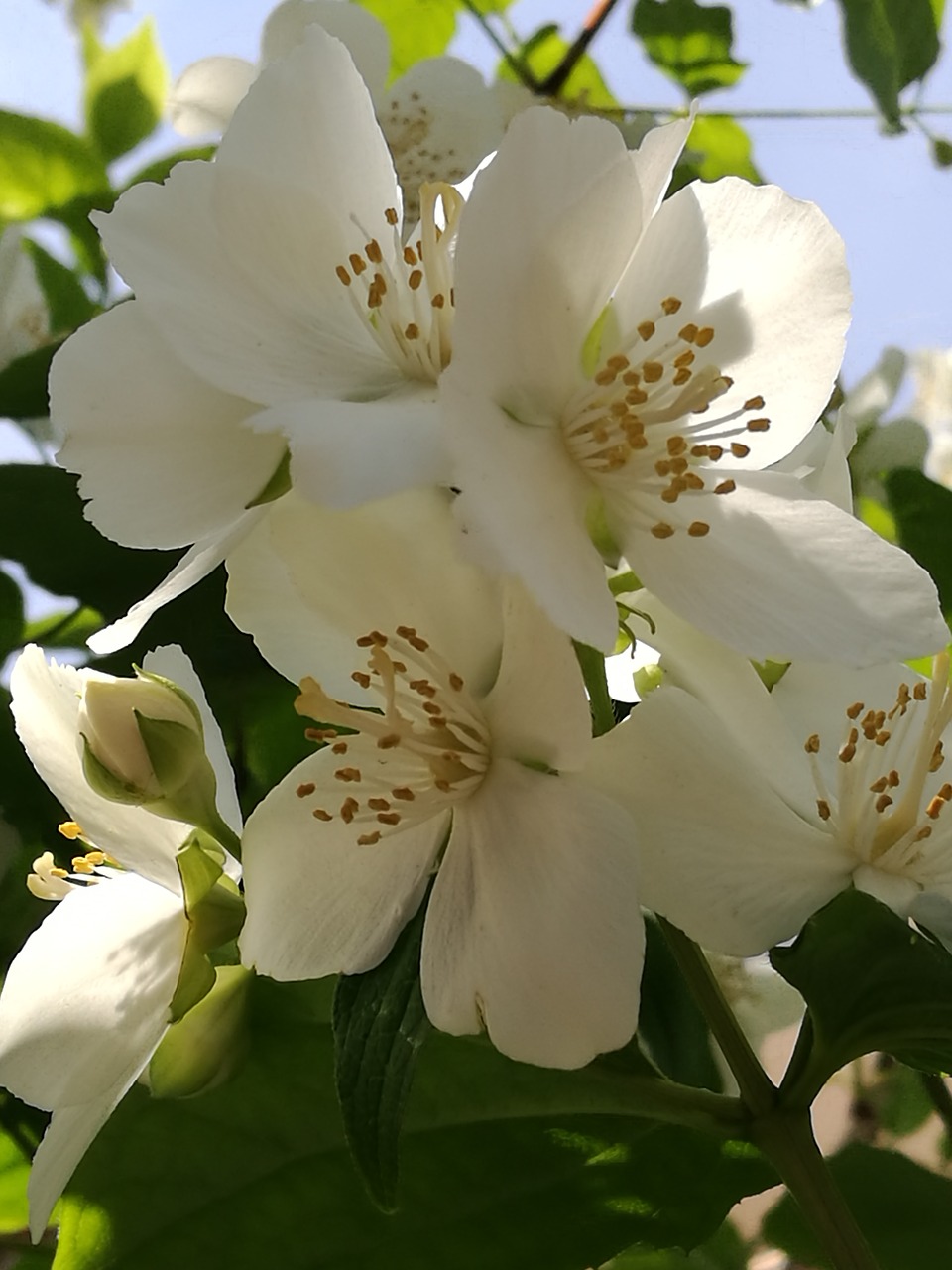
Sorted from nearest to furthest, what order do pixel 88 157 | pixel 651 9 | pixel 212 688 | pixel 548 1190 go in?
pixel 548 1190
pixel 212 688
pixel 88 157
pixel 651 9

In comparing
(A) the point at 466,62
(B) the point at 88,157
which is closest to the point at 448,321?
(A) the point at 466,62

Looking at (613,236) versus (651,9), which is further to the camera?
(651,9)

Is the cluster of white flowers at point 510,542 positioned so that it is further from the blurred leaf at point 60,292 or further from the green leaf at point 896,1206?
the blurred leaf at point 60,292

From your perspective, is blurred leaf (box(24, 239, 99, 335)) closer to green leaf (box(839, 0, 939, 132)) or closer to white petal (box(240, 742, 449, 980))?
green leaf (box(839, 0, 939, 132))

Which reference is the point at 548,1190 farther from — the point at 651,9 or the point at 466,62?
the point at 651,9

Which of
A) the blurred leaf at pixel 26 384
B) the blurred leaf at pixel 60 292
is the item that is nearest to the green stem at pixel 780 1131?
the blurred leaf at pixel 26 384

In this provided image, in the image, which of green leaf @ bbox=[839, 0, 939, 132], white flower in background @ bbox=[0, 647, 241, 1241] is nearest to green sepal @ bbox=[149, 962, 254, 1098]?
white flower in background @ bbox=[0, 647, 241, 1241]

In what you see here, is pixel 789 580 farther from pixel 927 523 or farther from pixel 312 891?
pixel 927 523
